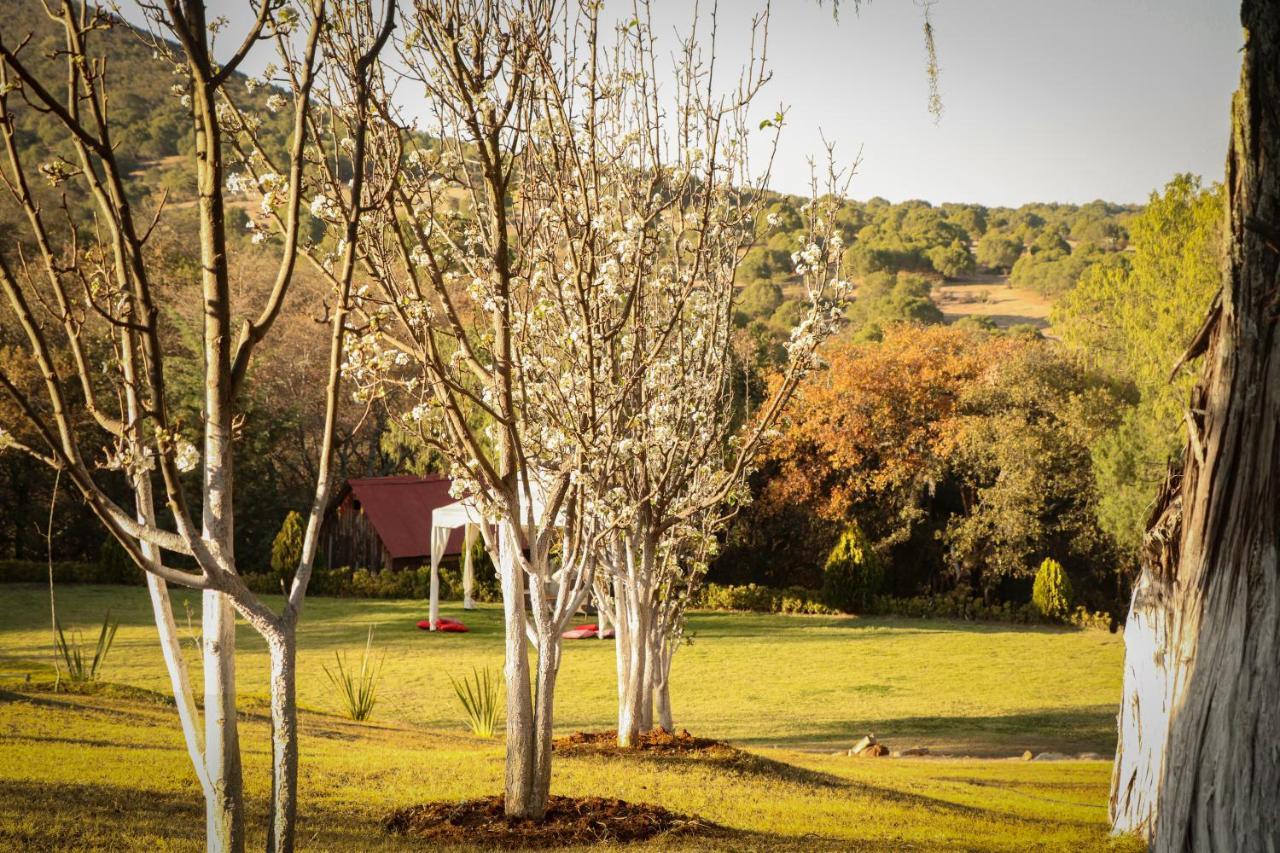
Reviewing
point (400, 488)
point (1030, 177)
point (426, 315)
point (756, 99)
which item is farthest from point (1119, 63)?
point (426, 315)

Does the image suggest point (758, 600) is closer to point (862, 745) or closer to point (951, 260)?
point (862, 745)

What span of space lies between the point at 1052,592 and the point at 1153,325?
221 inches

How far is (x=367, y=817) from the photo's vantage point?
19.8 feet

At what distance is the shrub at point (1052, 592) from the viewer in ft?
69.3

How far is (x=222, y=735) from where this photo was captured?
352 centimetres

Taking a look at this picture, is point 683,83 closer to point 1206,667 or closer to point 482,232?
point 482,232

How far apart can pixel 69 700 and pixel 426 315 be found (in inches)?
240

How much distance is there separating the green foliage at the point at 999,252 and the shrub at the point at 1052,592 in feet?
118

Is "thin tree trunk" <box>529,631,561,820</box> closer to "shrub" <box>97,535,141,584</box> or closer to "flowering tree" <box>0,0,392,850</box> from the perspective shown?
"flowering tree" <box>0,0,392,850</box>

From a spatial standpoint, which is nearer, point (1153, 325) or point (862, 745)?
point (862, 745)

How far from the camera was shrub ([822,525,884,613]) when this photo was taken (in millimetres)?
22141

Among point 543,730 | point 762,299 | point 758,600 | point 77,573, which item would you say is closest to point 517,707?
point 543,730

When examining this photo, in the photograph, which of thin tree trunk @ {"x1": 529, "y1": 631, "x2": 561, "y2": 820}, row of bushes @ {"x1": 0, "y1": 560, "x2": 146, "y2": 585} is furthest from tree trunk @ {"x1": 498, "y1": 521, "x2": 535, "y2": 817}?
row of bushes @ {"x1": 0, "y1": 560, "x2": 146, "y2": 585}

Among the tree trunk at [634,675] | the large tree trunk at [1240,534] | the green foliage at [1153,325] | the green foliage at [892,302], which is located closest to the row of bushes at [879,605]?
the green foliage at [1153,325]
